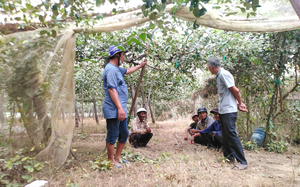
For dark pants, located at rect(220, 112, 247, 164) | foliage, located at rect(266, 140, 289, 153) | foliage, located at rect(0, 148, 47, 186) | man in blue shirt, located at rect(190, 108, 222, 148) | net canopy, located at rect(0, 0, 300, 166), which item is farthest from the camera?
foliage, located at rect(266, 140, 289, 153)

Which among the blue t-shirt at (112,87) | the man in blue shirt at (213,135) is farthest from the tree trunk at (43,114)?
the man in blue shirt at (213,135)

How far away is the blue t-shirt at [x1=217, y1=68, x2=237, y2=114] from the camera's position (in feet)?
9.72

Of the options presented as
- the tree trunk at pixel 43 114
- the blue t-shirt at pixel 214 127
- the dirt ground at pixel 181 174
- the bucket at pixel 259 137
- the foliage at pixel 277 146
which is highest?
the tree trunk at pixel 43 114

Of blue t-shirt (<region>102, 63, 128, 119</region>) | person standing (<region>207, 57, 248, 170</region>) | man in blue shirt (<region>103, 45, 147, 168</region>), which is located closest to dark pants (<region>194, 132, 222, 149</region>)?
person standing (<region>207, 57, 248, 170</region>)

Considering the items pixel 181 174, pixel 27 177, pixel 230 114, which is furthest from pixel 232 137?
pixel 27 177

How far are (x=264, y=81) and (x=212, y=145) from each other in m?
1.82

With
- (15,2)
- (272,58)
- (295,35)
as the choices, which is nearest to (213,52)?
(272,58)

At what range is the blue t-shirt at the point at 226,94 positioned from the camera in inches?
117

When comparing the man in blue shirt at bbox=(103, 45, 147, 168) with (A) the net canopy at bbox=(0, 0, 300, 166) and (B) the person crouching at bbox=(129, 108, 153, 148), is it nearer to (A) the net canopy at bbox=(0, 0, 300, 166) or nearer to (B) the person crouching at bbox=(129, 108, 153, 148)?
(A) the net canopy at bbox=(0, 0, 300, 166)

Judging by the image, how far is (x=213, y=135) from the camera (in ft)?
13.2

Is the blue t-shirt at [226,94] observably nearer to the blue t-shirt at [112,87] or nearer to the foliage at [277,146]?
the blue t-shirt at [112,87]

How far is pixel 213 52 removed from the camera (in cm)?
454

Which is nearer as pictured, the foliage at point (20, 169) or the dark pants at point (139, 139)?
the foliage at point (20, 169)

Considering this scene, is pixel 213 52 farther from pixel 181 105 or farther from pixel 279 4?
pixel 181 105
